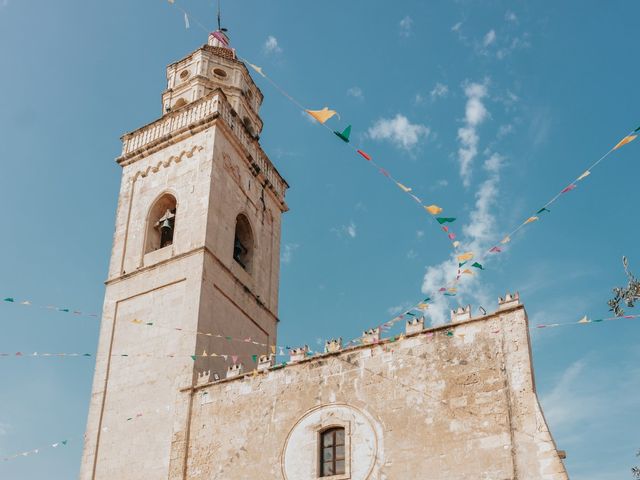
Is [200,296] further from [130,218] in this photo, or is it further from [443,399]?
[443,399]

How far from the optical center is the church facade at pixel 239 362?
14.8 m

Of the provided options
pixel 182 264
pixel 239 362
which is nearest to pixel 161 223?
pixel 182 264

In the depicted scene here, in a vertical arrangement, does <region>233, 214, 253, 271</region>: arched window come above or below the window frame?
above

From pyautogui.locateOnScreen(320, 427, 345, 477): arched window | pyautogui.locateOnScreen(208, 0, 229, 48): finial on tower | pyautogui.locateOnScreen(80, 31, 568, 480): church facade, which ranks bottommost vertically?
pyautogui.locateOnScreen(320, 427, 345, 477): arched window

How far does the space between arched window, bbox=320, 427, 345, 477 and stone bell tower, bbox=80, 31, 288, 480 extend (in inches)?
141

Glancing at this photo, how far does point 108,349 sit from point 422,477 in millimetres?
9840

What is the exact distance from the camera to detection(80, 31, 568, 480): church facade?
14758 millimetres

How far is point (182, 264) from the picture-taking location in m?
20.9

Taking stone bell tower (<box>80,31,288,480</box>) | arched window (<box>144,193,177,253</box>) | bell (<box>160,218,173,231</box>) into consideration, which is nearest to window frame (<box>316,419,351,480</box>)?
stone bell tower (<box>80,31,288,480</box>)

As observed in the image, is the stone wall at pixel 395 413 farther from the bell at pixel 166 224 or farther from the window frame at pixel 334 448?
the bell at pixel 166 224

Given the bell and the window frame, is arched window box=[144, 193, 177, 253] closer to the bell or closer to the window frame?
the bell

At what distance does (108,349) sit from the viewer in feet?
68.1

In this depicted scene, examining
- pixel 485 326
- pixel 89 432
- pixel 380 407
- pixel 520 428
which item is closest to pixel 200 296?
pixel 89 432

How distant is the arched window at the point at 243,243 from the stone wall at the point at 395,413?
5.95 meters
